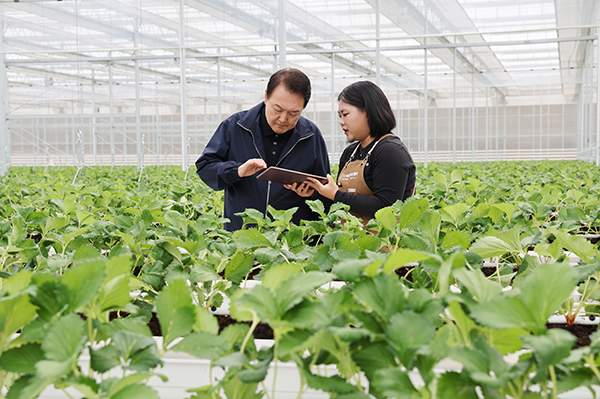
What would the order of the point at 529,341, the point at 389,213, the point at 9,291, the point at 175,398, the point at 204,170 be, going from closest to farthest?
the point at 529,341 → the point at 9,291 → the point at 175,398 → the point at 389,213 → the point at 204,170

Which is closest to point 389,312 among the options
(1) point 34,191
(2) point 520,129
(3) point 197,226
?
(3) point 197,226

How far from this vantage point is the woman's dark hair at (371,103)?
91.9 inches

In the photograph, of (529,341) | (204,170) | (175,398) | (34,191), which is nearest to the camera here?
(529,341)

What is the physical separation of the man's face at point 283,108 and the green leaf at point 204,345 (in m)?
1.67

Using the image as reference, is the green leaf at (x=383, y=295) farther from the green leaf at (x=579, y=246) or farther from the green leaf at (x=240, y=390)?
the green leaf at (x=579, y=246)

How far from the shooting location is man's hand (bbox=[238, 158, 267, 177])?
2.23 m

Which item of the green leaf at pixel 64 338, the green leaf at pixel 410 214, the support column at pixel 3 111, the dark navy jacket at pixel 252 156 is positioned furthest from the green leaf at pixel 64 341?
the support column at pixel 3 111

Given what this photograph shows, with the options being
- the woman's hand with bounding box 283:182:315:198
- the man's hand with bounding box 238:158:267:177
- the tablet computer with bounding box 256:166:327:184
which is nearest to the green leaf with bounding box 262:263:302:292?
the tablet computer with bounding box 256:166:327:184

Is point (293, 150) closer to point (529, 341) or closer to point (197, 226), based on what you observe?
point (197, 226)

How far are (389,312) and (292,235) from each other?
766 millimetres

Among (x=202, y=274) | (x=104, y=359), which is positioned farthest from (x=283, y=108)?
(x=104, y=359)

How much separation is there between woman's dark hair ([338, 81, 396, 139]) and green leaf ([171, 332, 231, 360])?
1.81m

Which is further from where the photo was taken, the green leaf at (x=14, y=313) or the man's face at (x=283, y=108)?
the man's face at (x=283, y=108)

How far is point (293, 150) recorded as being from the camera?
8.45 feet
